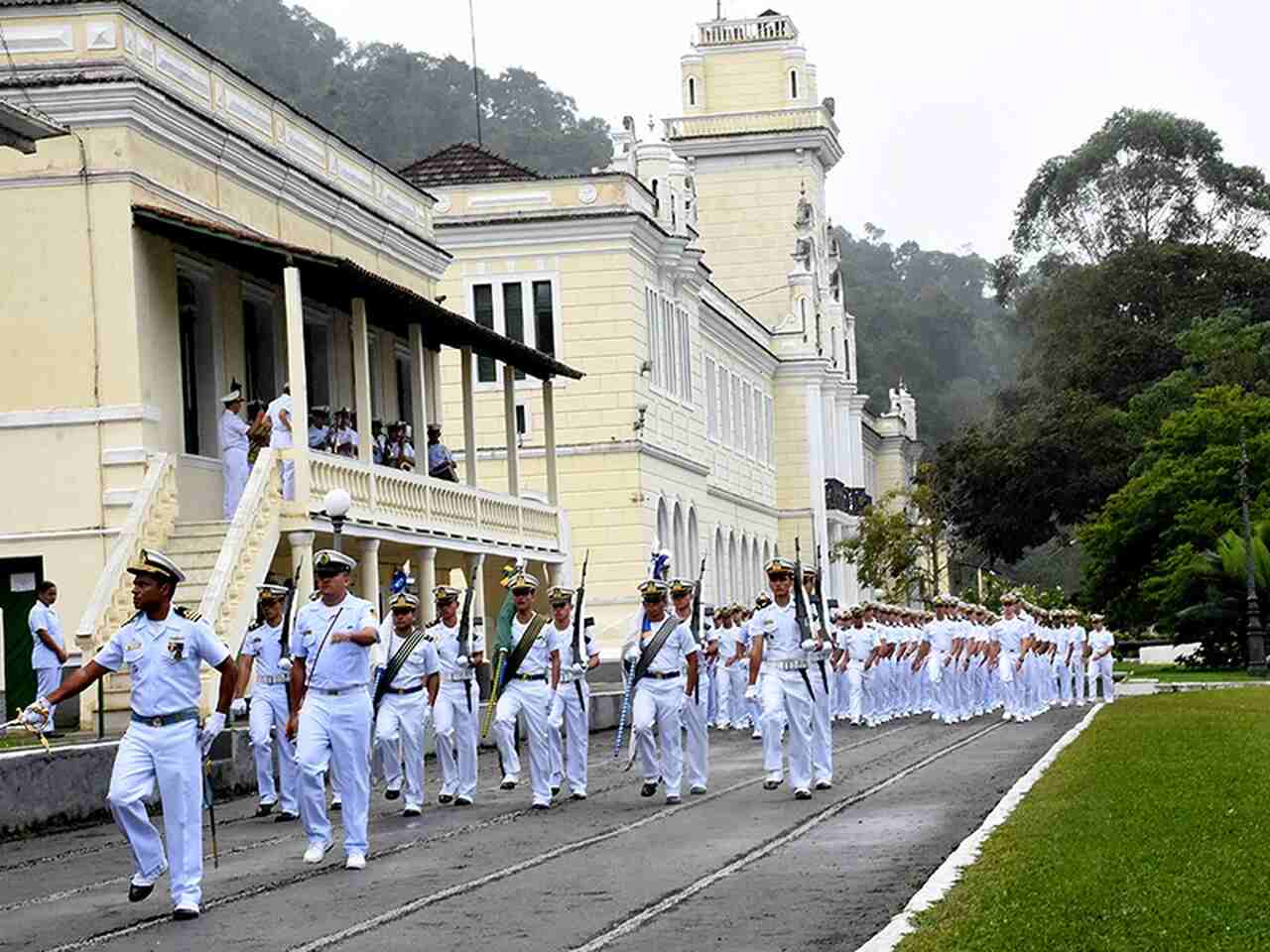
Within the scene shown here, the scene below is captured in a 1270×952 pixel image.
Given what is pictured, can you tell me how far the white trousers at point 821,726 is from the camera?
2358 cm

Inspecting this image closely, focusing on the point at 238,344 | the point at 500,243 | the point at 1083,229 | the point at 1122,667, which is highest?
the point at 1083,229

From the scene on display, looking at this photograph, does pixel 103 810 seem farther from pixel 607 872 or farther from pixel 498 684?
pixel 607 872

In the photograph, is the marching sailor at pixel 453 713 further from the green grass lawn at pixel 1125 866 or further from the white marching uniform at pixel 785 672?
the green grass lawn at pixel 1125 866

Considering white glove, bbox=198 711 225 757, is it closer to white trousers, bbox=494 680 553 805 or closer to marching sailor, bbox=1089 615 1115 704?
white trousers, bbox=494 680 553 805

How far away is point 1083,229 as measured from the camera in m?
108

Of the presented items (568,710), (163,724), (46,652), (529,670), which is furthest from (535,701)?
(163,724)

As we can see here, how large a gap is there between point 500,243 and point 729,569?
18.5m

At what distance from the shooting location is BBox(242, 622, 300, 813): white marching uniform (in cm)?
2289

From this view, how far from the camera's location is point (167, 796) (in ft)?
49.0

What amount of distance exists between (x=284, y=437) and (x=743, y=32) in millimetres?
59441

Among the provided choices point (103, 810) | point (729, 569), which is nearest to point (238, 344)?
point (103, 810)

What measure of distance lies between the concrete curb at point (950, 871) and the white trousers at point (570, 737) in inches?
159

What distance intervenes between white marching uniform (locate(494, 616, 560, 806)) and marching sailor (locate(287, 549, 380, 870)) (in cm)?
528

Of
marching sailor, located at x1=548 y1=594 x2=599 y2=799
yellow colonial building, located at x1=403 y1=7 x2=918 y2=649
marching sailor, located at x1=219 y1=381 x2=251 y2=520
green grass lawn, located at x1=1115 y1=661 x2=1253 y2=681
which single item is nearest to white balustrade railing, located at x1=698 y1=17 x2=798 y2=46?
yellow colonial building, located at x1=403 y1=7 x2=918 y2=649
